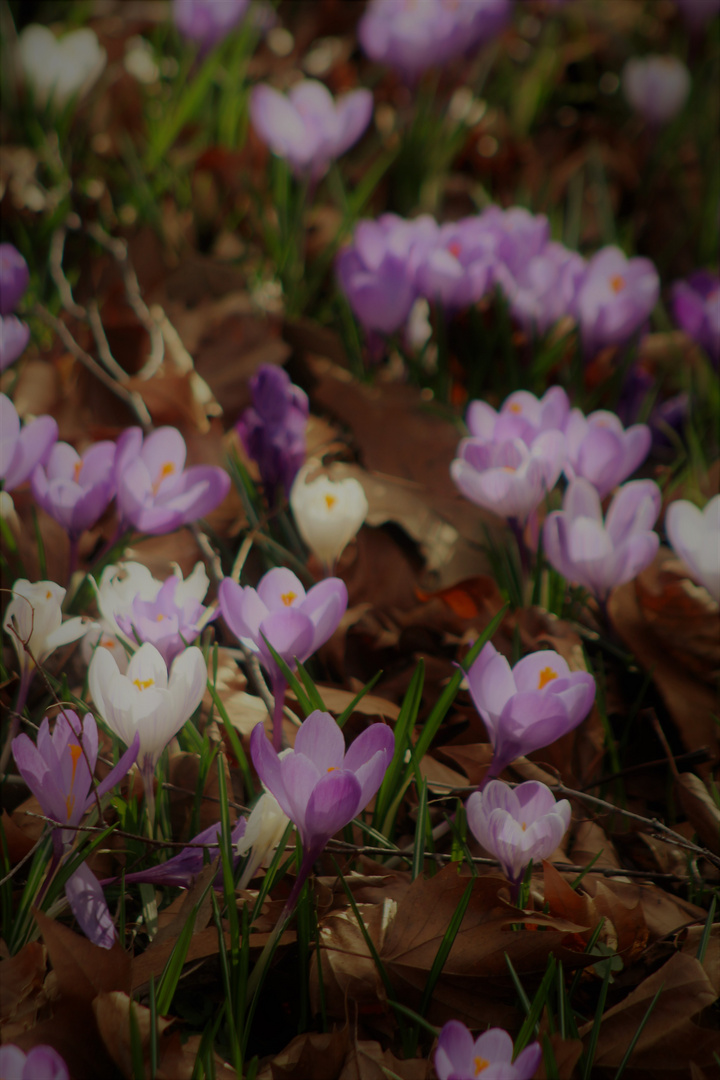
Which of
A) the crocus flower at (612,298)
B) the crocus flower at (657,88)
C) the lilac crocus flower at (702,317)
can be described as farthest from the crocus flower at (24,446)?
the crocus flower at (657,88)

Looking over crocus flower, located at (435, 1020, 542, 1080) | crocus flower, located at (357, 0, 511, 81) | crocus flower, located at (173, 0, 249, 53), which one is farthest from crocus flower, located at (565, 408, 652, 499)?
crocus flower, located at (173, 0, 249, 53)

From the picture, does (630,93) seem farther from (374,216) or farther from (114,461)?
(114,461)

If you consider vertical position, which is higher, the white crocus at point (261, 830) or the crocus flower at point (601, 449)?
the crocus flower at point (601, 449)

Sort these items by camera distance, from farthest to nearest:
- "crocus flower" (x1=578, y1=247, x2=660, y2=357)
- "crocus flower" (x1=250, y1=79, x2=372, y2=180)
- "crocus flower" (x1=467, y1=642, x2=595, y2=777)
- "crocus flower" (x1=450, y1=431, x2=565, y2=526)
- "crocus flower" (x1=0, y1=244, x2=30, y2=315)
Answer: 1. "crocus flower" (x1=250, y1=79, x2=372, y2=180)
2. "crocus flower" (x1=578, y1=247, x2=660, y2=357)
3. "crocus flower" (x1=0, y1=244, x2=30, y2=315)
4. "crocus flower" (x1=450, y1=431, x2=565, y2=526)
5. "crocus flower" (x1=467, y1=642, x2=595, y2=777)

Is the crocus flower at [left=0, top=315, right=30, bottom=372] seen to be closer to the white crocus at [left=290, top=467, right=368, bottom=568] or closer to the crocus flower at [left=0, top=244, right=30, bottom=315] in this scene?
the crocus flower at [left=0, top=244, right=30, bottom=315]

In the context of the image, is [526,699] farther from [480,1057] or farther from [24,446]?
[24,446]

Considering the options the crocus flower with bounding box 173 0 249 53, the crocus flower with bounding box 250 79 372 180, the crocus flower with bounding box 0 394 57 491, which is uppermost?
the crocus flower with bounding box 173 0 249 53

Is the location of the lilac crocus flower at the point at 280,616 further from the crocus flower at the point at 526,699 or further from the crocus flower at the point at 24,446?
the crocus flower at the point at 24,446
